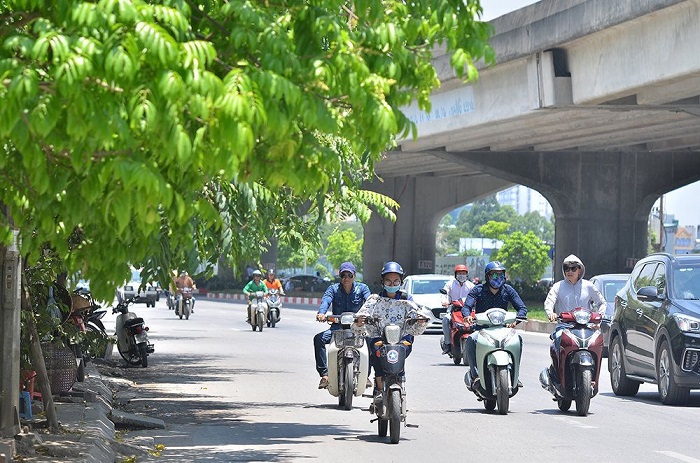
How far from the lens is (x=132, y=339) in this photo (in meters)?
22.3

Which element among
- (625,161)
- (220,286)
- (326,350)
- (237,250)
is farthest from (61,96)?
(220,286)

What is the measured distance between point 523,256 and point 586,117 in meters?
61.9

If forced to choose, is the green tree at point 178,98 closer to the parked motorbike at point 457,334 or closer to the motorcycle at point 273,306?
the parked motorbike at point 457,334

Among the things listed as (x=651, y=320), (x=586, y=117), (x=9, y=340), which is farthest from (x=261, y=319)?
(x=9, y=340)

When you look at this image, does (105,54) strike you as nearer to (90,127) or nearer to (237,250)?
(90,127)

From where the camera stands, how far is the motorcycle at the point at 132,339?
22266 mm

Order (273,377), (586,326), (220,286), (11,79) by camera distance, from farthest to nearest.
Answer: (220,286), (273,377), (586,326), (11,79)

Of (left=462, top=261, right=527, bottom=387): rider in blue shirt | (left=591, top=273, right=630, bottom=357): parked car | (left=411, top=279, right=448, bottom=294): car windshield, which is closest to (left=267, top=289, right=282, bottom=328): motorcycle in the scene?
(left=411, top=279, right=448, bottom=294): car windshield

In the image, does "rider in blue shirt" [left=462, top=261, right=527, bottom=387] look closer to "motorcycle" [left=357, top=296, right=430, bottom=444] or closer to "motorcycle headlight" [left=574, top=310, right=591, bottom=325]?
"motorcycle headlight" [left=574, top=310, right=591, bottom=325]

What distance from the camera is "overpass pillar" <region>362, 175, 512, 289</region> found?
66750mm

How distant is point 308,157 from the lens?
6.69 metres

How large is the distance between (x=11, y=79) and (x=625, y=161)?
142 ft

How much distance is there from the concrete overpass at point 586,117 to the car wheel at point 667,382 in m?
11.0

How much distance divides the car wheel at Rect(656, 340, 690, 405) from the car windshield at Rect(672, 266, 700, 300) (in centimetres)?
66
